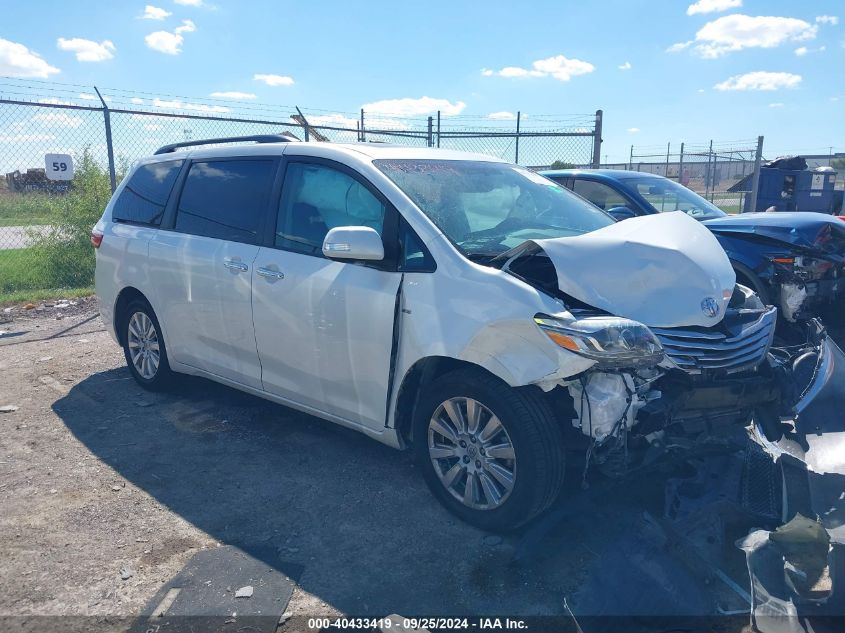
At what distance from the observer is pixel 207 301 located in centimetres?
459

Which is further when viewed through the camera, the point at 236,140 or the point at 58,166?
the point at 58,166

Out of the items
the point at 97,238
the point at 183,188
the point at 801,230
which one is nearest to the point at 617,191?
the point at 801,230

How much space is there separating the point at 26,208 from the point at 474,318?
11.5 m

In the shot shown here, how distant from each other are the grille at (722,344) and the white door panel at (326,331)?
1.41m

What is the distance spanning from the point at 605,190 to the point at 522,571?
218 inches

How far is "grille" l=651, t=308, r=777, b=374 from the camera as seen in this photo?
10.4ft

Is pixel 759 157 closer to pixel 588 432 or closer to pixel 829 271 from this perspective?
pixel 829 271

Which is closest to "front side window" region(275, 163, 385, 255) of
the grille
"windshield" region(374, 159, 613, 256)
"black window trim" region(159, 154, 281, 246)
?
"black window trim" region(159, 154, 281, 246)

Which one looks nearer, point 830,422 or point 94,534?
point 830,422

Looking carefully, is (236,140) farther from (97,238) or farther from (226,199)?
(97,238)

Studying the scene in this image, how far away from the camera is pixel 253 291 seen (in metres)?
4.21

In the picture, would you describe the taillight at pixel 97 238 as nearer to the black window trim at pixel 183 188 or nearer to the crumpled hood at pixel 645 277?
the black window trim at pixel 183 188

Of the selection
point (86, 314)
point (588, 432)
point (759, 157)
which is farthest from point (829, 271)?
point (759, 157)

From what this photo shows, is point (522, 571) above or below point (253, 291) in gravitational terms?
below
